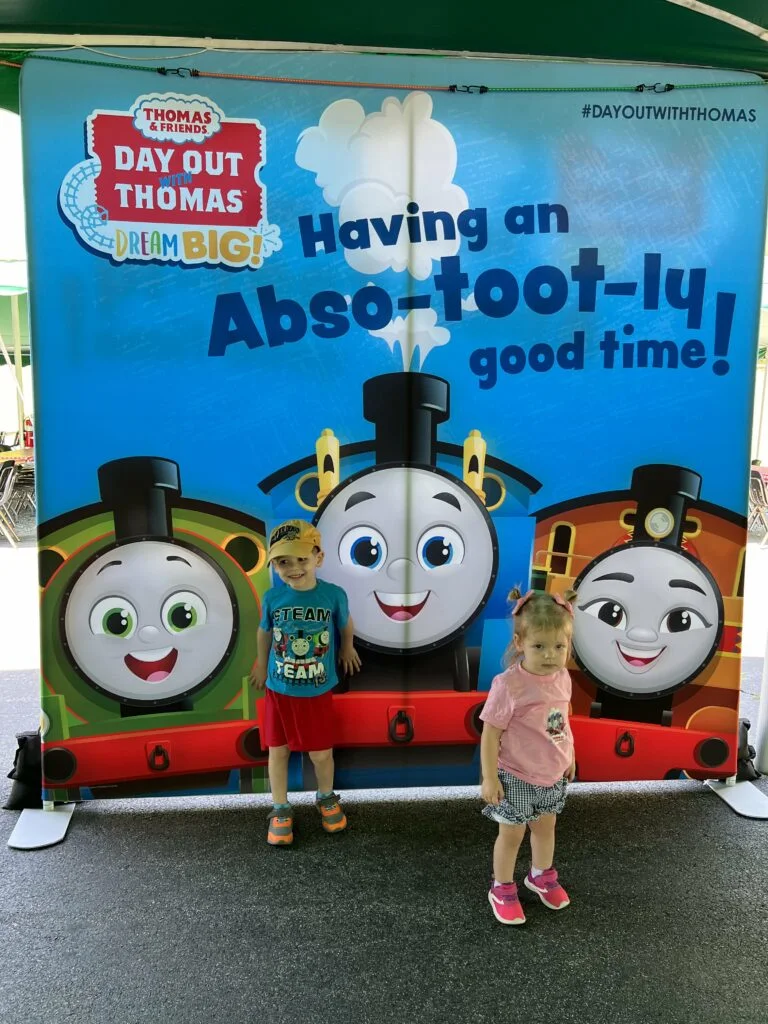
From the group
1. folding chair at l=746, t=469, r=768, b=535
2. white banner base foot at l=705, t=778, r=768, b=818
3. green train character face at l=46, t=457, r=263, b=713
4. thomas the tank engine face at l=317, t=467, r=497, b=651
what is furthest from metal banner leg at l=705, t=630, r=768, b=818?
folding chair at l=746, t=469, r=768, b=535

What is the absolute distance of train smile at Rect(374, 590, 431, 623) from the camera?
283 cm

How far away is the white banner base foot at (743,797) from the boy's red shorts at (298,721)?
1561mm

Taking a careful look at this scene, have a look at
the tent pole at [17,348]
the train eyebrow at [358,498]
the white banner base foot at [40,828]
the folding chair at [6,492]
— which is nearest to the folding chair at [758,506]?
the train eyebrow at [358,498]

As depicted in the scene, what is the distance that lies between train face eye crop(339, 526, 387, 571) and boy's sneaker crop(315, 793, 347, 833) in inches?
33.0

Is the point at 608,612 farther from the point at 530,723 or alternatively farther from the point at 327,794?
the point at 327,794

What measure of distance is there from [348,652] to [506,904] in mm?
949

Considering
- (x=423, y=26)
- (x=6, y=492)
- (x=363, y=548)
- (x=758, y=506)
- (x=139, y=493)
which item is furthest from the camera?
(x=758, y=506)

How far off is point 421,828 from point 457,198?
2.23 meters

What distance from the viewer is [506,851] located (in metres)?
2.25

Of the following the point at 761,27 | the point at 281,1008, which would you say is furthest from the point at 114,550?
the point at 761,27

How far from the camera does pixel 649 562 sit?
2.89 m

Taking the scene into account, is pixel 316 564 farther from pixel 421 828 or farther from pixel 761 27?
pixel 761 27

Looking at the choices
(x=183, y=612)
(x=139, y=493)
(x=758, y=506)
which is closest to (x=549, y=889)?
(x=183, y=612)

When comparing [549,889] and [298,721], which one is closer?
[549,889]
